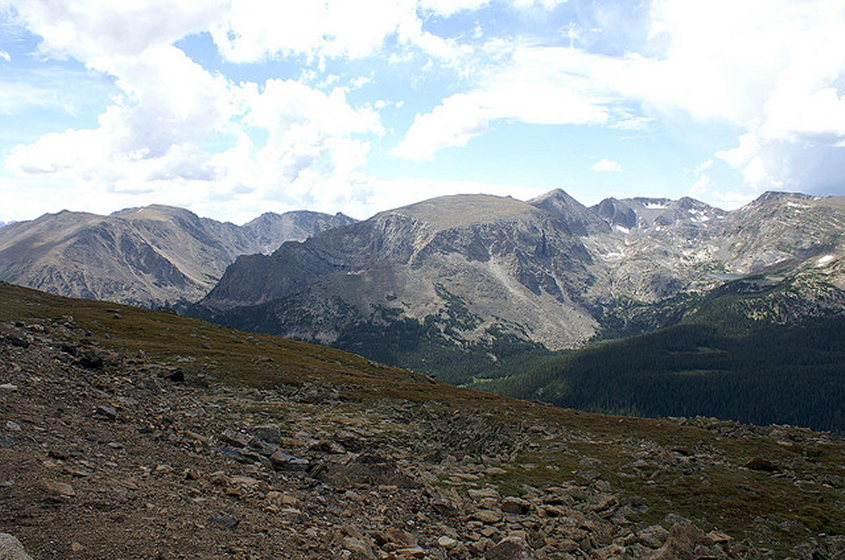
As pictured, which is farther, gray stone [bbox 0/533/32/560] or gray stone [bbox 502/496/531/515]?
gray stone [bbox 502/496/531/515]

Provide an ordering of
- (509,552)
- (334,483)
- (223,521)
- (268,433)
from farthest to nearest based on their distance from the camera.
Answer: (268,433), (334,483), (509,552), (223,521)

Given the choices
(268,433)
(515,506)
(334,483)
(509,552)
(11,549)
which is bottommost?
(515,506)

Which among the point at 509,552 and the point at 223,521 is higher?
the point at 223,521

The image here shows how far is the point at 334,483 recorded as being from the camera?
893 inches

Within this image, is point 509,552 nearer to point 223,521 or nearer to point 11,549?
point 223,521

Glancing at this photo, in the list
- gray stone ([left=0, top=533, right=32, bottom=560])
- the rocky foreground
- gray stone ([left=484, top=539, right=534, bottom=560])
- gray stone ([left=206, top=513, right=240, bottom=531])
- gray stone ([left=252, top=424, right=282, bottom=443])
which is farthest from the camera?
gray stone ([left=252, top=424, right=282, bottom=443])

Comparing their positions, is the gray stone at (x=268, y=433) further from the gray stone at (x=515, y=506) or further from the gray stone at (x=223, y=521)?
the gray stone at (x=515, y=506)

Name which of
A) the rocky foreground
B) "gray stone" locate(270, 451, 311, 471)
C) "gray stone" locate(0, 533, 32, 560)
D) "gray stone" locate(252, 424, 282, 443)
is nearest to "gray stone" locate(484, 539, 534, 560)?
the rocky foreground

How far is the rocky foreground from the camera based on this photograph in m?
14.2

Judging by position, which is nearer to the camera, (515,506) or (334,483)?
(334,483)

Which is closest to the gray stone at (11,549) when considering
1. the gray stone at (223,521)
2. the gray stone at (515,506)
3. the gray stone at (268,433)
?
the gray stone at (223,521)

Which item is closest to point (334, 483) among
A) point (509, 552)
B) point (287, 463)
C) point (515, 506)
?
point (287, 463)

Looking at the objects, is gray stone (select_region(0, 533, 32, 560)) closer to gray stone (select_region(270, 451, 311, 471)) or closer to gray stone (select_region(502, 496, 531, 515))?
gray stone (select_region(270, 451, 311, 471))

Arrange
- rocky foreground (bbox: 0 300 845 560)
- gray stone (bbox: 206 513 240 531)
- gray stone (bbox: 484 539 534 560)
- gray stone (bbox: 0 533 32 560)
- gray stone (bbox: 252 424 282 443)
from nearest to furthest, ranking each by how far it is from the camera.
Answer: gray stone (bbox: 0 533 32 560) < rocky foreground (bbox: 0 300 845 560) < gray stone (bbox: 206 513 240 531) < gray stone (bbox: 484 539 534 560) < gray stone (bbox: 252 424 282 443)
